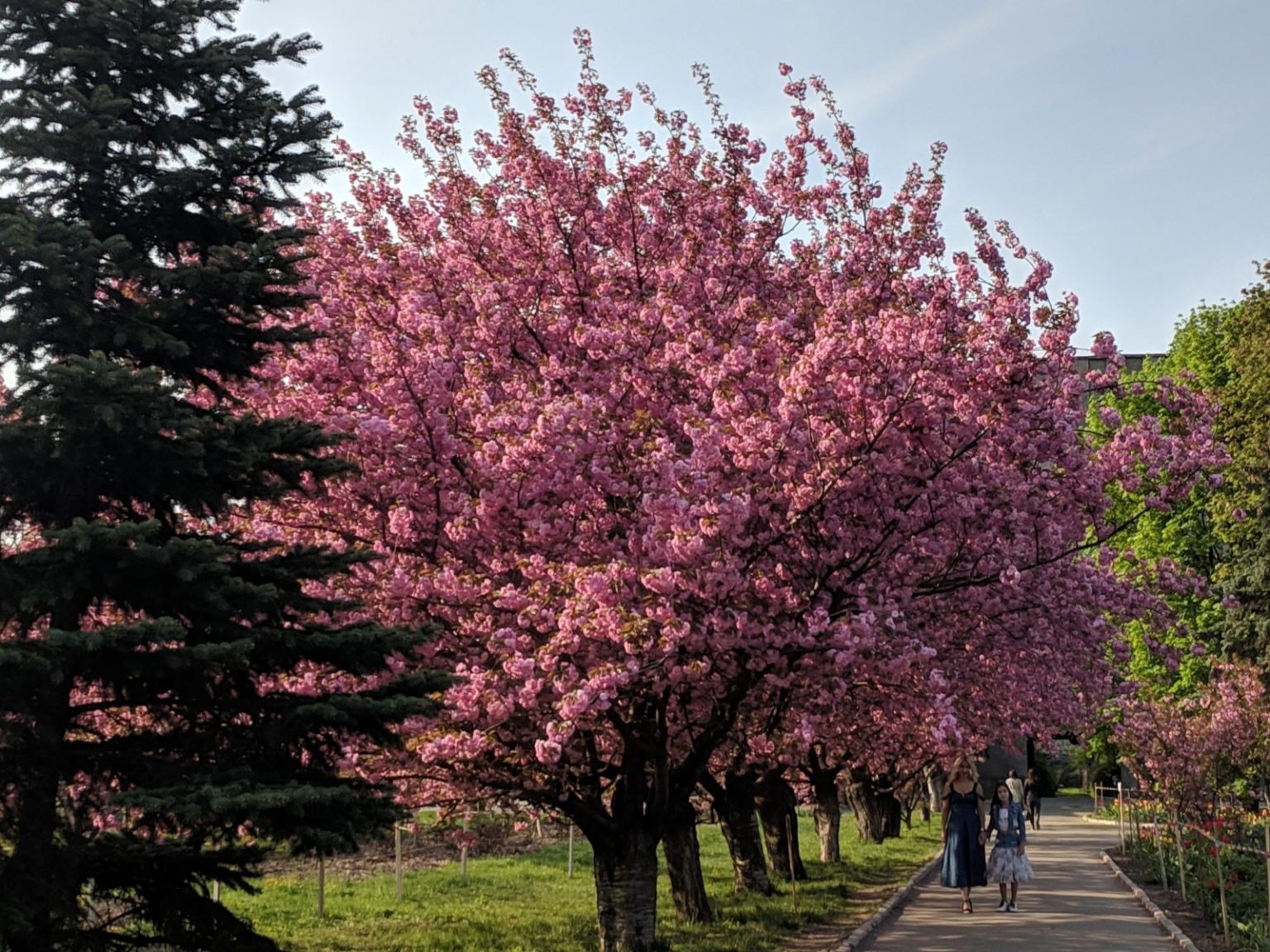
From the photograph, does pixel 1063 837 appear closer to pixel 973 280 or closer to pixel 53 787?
pixel 973 280

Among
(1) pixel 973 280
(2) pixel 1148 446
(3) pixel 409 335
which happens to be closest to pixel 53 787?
(3) pixel 409 335

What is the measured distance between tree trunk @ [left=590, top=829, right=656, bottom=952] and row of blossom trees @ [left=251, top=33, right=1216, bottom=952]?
33 millimetres

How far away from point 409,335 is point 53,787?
19.8 feet

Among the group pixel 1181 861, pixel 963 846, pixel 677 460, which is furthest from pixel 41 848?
pixel 1181 861

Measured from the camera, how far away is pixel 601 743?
15.0m

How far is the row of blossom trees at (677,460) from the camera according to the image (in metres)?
11.0

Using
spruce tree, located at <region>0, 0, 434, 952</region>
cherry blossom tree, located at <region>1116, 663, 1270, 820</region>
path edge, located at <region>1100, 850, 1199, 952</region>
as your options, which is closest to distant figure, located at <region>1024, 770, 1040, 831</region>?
path edge, located at <region>1100, 850, 1199, 952</region>

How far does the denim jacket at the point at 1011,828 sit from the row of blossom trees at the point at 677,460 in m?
3.90

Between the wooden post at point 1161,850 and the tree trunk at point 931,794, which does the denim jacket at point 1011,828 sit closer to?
the wooden post at point 1161,850

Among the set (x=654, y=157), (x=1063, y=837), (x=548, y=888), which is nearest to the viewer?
(x=654, y=157)

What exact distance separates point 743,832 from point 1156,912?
5740 millimetres

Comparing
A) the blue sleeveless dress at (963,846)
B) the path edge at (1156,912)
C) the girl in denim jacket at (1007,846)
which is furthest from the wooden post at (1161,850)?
the blue sleeveless dress at (963,846)

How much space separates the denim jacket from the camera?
18.5m

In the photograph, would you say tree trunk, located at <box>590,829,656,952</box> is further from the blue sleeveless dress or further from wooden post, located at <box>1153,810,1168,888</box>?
wooden post, located at <box>1153,810,1168,888</box>
